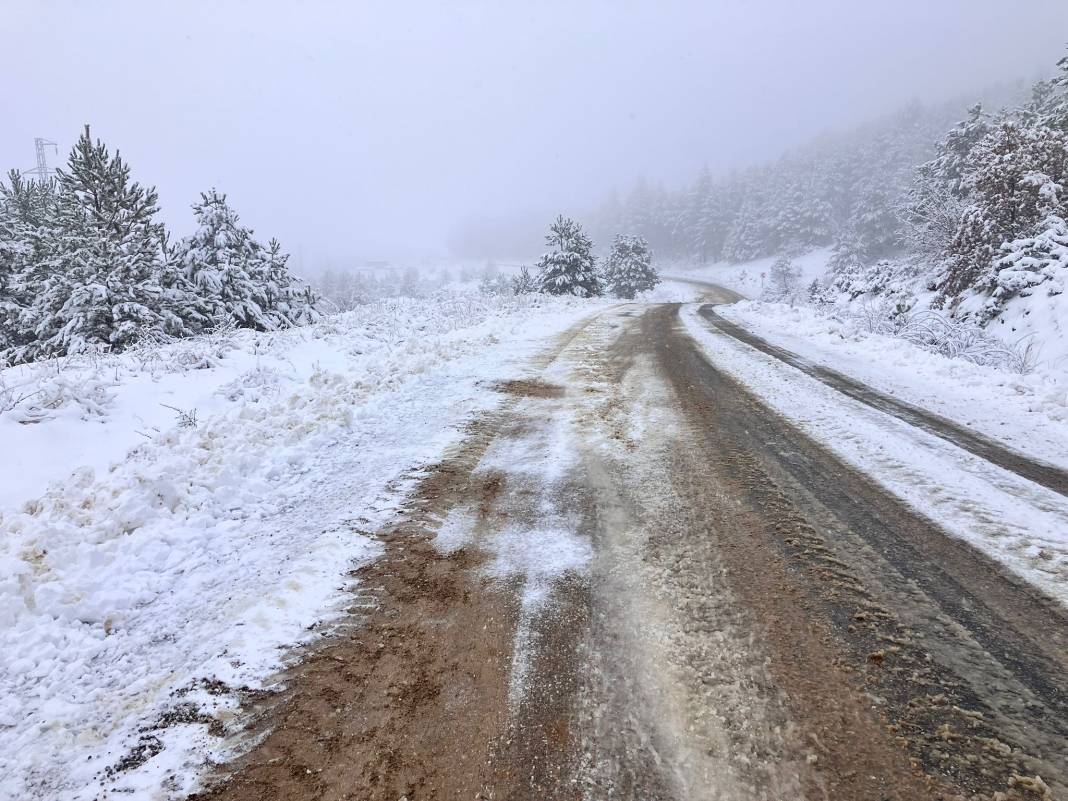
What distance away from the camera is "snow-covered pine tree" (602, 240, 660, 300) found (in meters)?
46.6

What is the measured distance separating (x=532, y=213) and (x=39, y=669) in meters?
196

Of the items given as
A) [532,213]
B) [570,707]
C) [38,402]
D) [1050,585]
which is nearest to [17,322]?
[38,402]

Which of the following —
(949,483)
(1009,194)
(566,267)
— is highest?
(1009,194)

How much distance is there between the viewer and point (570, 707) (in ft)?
7.54

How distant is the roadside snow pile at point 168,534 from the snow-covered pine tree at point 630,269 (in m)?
41.2

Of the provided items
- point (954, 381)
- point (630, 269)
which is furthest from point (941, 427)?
point (630, 269)

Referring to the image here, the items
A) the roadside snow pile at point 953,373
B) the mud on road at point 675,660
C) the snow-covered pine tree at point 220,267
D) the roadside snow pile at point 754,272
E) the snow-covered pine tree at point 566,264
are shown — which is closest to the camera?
the mud on road at point 675,660


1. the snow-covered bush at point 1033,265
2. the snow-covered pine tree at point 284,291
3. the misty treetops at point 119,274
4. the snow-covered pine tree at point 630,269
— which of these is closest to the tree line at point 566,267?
the snow-covered pine tree at point 630,269

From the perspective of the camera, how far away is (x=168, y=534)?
3.71m

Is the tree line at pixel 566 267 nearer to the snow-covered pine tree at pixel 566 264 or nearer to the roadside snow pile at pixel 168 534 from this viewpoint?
the snow-covered pine tree at pixel 566 264

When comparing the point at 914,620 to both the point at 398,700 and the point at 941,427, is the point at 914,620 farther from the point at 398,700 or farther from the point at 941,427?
the point at 941,427

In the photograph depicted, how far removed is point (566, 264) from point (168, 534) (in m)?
29.8

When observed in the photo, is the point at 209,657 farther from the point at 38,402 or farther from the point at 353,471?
the point at 38,402

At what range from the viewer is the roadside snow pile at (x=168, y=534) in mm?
2287
